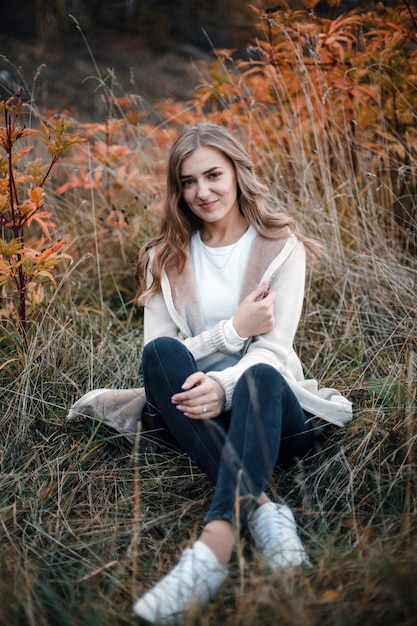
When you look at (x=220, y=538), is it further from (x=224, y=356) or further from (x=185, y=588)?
(x=224, y=356)

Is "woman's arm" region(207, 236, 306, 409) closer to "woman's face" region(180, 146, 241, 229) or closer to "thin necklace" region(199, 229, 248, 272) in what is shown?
"thin necklace" region(199, 229, 248, 272)

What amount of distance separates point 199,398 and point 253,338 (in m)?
0.37

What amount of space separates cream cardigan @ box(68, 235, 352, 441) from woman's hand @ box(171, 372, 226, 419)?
79 millimetres

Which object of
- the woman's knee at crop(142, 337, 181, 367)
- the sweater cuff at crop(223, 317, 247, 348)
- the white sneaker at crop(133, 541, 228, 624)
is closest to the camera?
the white sneaker at crop(133, 541, 228, 624)

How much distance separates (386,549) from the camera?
4.54 feet

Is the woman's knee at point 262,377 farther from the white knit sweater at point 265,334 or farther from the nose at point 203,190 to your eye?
the nose at point 203,190

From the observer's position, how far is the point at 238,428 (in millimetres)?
1561

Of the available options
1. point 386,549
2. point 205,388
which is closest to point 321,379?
point 205,388

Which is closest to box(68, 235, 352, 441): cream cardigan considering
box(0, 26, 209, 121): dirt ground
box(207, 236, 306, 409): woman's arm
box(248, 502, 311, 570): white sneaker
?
box(207, 236, 306, 409): woman's arm

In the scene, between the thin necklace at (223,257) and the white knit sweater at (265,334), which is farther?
the thin necklace at (223,257)

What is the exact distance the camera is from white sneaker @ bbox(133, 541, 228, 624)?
1245mm

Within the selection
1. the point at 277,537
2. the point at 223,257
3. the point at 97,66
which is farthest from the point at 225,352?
the point at 97,66

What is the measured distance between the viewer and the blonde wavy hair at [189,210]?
6.68ft

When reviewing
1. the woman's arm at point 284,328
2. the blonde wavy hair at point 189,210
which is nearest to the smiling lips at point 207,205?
the blonde wavy hair at point 189,210
